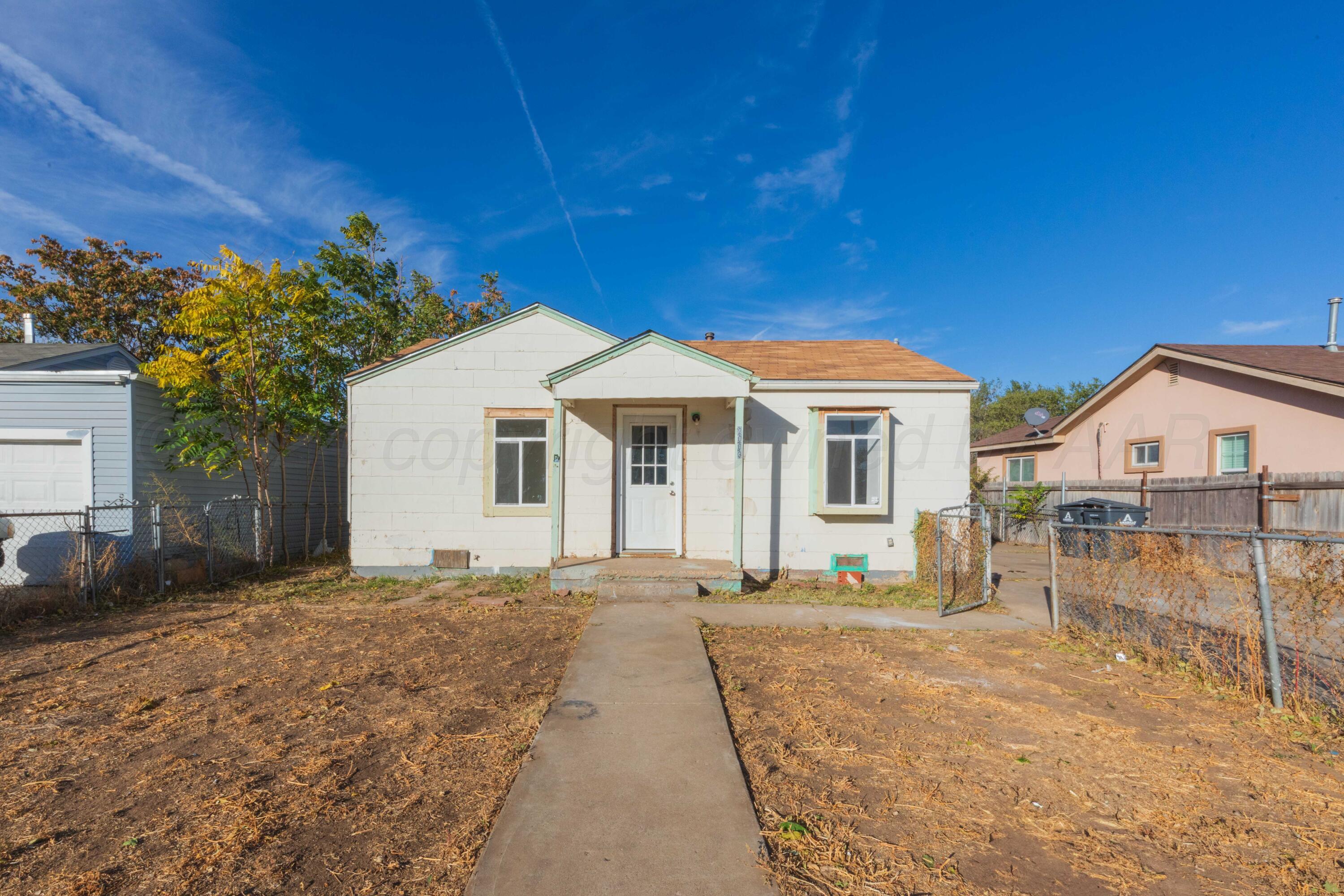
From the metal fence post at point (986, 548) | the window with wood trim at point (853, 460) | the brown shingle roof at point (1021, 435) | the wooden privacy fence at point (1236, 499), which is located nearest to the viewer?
the metal fence post at point (986, 548)

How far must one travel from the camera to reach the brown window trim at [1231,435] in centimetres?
1085

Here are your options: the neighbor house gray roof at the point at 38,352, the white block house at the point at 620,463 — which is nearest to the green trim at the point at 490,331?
the white block house at the point at 620,463

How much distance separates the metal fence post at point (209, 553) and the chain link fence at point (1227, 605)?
11406mm

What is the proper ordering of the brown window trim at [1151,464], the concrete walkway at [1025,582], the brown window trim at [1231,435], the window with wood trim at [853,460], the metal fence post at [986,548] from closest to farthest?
the concrete walkway at [1025,582]
the metal fence post at [986,548]
the window with wood trim at [853,460]
the brown window trim at [1231,435]
the brown window trim at [1151,464]

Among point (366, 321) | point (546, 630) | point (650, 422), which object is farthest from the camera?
point (366, 321)

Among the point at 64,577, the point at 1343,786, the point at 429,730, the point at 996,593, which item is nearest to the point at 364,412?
the point at 64,577

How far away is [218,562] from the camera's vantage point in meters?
9.10

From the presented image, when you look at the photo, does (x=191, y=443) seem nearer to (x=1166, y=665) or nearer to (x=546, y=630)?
(x=546, y=630)

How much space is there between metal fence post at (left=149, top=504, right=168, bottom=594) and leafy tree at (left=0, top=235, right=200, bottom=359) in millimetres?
15309

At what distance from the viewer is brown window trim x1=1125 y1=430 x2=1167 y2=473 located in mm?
12984

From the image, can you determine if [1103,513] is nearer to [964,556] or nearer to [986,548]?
[964,556]

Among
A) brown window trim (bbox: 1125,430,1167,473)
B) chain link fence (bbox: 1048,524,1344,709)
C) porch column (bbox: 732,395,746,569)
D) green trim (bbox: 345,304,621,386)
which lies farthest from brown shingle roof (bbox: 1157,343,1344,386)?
green trim (bbox: 345,304,621,386)

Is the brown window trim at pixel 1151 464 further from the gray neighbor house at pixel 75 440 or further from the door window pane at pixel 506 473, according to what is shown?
the gray neighbor house at pixel 75 440

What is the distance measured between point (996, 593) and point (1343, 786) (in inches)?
209
